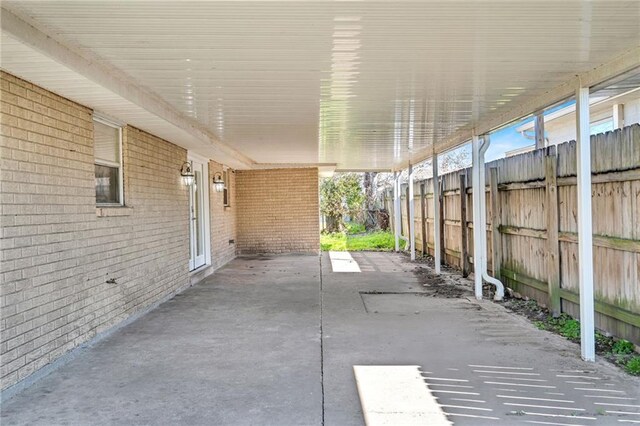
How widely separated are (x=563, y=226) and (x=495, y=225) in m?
1.91

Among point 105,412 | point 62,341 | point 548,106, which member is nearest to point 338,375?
point 105,412

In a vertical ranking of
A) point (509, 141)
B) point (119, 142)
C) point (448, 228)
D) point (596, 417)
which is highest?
point (509, 141)

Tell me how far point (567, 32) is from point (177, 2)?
8.68 ft

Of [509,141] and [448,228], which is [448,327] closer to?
[448,228]

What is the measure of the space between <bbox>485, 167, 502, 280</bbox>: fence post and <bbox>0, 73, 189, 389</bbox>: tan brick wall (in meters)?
5.12

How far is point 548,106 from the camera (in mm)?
5492

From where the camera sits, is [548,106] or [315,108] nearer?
[548,106]

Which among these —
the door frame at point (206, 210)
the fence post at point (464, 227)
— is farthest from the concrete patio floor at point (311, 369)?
the door frame at point (206, 210)

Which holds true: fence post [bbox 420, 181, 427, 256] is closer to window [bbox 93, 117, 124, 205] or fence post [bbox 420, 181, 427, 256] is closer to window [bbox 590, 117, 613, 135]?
window [bbox 590, 117, 613, 135]

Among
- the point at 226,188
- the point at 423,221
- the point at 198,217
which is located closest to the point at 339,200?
the point at 423,221

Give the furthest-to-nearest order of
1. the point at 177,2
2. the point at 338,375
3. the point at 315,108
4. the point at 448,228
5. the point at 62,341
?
1. the point at 448,228
2. the point at 315,108
3. the point at 62,341
4. the point at 338,375
5. the point at 177,2

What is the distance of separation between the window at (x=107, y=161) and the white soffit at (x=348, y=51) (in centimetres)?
89

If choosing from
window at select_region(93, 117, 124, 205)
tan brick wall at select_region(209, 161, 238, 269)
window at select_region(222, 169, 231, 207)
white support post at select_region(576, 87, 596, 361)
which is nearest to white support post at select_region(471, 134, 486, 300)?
white support post at select_region(576, 87, 596, 361)

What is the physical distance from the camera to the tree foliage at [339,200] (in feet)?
70.4
